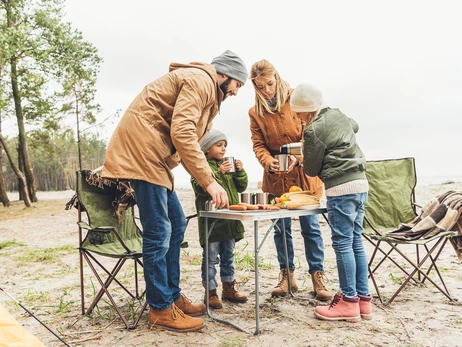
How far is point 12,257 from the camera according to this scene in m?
5.72

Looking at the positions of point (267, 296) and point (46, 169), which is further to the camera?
point (46, 169)

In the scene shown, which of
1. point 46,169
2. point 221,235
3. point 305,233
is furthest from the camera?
point 46,169

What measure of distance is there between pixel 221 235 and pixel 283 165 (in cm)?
66

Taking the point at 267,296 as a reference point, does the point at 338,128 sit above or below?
above

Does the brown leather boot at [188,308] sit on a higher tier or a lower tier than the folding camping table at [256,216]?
lower

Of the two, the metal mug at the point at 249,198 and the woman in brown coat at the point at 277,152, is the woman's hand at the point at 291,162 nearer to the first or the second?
the woman in brown coat at the point at 277,152

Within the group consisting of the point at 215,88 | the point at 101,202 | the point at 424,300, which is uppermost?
the point at 215,88

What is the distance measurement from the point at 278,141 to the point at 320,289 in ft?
→ 3.76


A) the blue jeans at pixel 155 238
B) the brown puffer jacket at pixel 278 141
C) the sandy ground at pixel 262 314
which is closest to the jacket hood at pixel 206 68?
the blue jeans at pixel 155 238

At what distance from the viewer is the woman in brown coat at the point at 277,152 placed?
10.9 ft

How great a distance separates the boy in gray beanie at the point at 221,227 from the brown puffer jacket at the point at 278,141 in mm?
224

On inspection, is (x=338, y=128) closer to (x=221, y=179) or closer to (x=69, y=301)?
(x=221, y=179)

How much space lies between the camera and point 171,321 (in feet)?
8.84

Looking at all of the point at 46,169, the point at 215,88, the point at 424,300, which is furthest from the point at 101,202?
the point at 46,169
